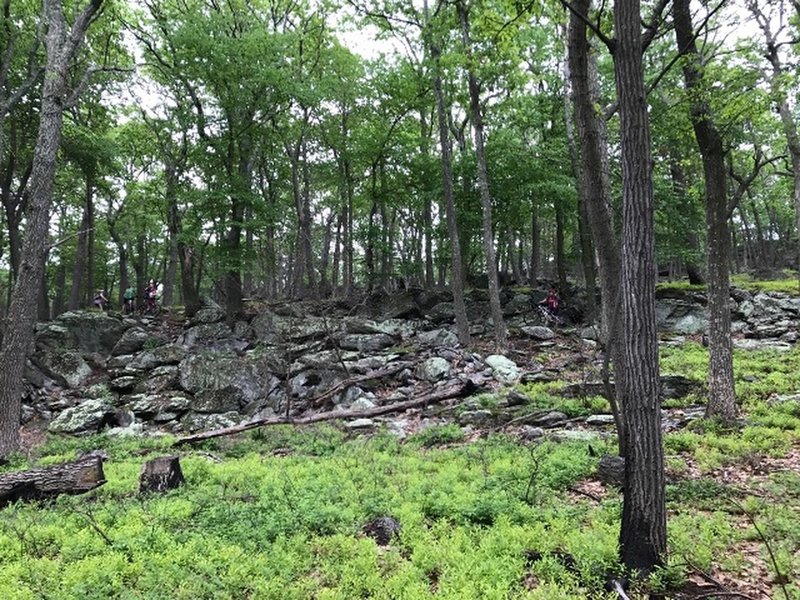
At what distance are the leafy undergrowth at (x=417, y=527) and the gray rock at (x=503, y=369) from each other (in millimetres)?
4751

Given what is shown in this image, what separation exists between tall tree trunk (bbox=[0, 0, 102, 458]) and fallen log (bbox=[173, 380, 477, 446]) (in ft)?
9.94

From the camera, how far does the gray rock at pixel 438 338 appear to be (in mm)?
16109

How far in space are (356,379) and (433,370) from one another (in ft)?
6.89

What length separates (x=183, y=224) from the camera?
2011cm

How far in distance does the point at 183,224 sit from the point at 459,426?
51.3ft

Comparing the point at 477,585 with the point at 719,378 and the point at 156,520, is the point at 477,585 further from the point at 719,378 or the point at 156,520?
the point at 719,378

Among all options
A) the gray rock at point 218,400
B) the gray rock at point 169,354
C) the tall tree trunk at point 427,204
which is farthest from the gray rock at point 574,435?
the tall tree trunk at point 427,204

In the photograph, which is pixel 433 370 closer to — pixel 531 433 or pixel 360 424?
pixel 360 424

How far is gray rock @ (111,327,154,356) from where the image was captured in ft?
53.1

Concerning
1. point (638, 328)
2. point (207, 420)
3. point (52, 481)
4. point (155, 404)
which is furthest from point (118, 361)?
point (638, 328)

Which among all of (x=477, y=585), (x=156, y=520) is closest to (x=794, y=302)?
(x=477, y=585)

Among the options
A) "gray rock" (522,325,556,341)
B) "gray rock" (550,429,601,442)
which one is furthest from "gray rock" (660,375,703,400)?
"gray rock" (522,325,556,341)

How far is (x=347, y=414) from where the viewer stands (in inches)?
432

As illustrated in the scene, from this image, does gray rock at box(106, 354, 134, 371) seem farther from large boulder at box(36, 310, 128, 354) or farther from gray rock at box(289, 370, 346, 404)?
gray rock at box(289, 370, 346, 404)
